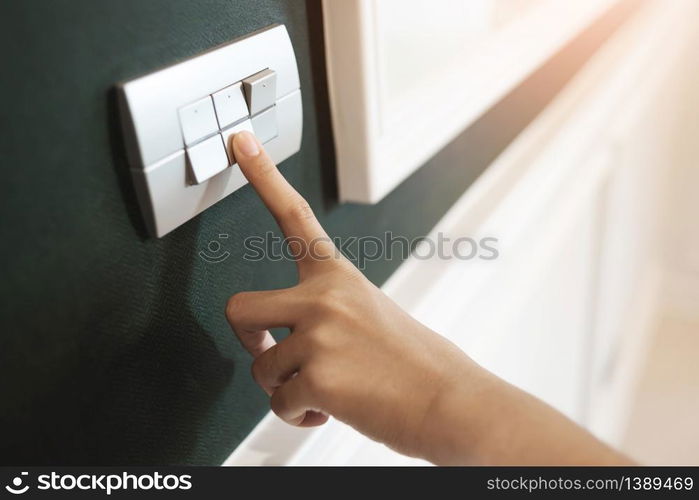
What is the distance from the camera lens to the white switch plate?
1.08 ft

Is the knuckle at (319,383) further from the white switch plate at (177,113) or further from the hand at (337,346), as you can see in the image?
the white switch plate at (177,113)

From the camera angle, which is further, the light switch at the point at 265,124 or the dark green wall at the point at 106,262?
the light switch at the point at 265,124

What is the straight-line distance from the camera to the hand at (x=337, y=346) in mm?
352

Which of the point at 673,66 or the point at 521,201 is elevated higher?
the point at 521,201

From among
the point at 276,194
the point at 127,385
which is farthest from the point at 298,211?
the point at 127,385

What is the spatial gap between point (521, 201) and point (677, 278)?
1367mm

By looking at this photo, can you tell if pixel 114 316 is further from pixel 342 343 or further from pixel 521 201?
pixel 521 201

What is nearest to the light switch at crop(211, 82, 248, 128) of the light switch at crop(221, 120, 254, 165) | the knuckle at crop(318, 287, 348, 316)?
the light switch at crop(221, 120, 254, 165)

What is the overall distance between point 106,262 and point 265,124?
13cm

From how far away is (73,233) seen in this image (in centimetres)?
33

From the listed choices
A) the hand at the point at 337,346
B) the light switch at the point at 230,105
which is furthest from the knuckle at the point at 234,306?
the light switch at the point at 230,105

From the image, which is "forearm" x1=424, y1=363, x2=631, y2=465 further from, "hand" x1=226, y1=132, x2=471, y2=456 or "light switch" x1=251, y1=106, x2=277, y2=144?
"light switch" x1=251, y1=106, x2=277, y2=144

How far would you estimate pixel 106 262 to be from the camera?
1.16 feet

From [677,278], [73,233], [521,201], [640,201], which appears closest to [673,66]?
[640,201]
